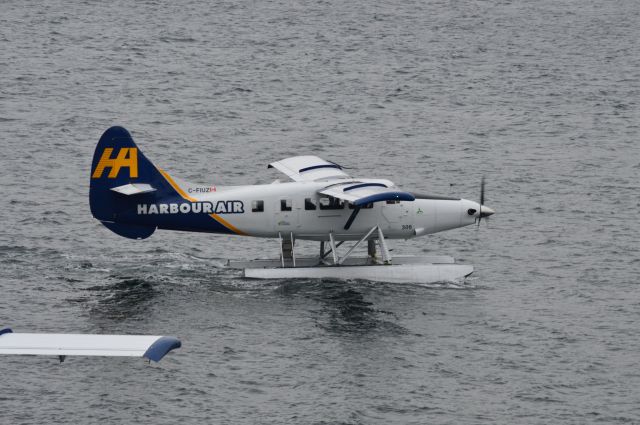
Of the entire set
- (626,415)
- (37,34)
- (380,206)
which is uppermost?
(37,34)

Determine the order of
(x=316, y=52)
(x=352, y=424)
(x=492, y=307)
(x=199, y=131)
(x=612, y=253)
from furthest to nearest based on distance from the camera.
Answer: (x=316, y=52)
(x=199, y=131)
(x=612, y=253)
(x=492, y=307)
(x=352, y=424)

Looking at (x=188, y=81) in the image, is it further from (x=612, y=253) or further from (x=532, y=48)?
(x=612, y=253)

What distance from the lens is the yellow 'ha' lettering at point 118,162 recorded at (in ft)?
183

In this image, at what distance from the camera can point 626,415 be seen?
44.8 m

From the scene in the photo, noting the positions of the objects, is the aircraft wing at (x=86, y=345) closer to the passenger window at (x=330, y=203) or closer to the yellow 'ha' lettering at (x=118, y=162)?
the yellow 'ha' lettering at (x=118, y=162)

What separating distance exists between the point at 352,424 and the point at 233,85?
5987 cm

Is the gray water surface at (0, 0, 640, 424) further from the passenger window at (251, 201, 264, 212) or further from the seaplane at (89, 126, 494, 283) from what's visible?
the passenger window at (251, 201, 264, 212)

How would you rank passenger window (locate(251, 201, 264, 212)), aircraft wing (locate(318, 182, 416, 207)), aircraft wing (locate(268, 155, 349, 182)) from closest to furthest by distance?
1. aircraft wing (locate(318, 182, 416, 207))
2. passenger window (locate(251, 201, 264, 212))
3. aircraft wing (locate(268, 155, 349, 182))

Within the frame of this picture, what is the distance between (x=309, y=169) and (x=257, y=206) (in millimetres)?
4692

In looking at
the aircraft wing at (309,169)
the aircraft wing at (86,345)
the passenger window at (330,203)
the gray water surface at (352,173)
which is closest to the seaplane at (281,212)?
the passenger window at (330,203)

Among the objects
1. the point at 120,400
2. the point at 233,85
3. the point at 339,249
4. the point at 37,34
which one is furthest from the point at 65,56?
the point at 120,400

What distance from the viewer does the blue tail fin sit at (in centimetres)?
5578

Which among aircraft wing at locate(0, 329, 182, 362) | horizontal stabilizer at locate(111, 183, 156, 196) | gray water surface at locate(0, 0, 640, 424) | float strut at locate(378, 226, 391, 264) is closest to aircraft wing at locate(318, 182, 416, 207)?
float strut at locate(378, 226, 391, 264)

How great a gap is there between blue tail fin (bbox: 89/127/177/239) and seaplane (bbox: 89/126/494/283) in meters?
0.04
